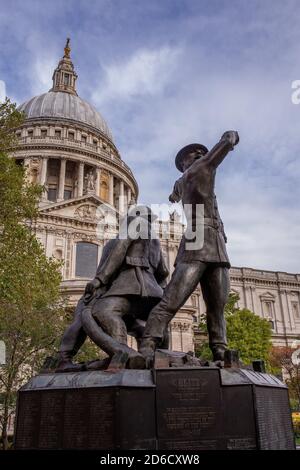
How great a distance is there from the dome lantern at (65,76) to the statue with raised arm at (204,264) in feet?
248

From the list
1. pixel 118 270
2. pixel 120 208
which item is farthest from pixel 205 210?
pixel 120 208

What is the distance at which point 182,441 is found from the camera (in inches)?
161

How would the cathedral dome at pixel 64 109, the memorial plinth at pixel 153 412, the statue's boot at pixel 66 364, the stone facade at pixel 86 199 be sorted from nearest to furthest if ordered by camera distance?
the memorial plinth at pixel 153 412, the statue's boot at pixel 66 364, the stone facade at pixel 86 199, the cathedral dome at pixel 64 109

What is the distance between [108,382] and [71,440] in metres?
0.67

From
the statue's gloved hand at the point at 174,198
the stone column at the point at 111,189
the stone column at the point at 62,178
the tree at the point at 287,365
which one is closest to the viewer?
the statue's gloved hand at the point at 174,198

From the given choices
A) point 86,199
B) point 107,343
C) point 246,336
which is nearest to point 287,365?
point 246,336

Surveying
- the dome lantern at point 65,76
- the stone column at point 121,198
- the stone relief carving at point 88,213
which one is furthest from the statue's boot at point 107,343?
the dome lantern at point 65,76

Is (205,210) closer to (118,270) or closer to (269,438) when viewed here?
(118,270)

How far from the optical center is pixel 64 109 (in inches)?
2702

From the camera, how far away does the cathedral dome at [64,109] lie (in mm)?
67062

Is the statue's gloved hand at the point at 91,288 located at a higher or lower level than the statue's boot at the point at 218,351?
higher

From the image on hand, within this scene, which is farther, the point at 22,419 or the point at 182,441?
the point at 22,419

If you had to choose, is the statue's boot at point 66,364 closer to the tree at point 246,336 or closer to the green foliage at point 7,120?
the green foliage at point 7,120

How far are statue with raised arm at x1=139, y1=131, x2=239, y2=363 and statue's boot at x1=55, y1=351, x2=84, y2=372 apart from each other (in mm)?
837
